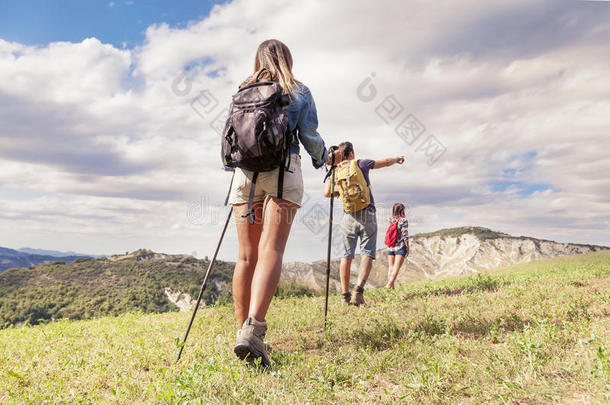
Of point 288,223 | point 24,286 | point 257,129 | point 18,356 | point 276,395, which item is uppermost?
point 257,129

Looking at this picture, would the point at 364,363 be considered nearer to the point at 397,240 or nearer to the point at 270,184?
the point at 270,184

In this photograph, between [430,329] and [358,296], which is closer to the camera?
[430,329]

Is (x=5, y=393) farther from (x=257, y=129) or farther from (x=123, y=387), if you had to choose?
(x=257, y=129)

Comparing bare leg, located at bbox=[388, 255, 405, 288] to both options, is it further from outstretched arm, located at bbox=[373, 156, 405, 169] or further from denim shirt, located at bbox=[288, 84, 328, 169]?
denim shirt, located at bbox=[288, 84, 328, 169]

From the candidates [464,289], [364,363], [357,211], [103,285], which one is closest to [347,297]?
[357,211]

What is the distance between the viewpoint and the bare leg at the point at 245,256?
4.16 metres

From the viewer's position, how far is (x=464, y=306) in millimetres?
6355

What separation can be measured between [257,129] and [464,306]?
16.0ft

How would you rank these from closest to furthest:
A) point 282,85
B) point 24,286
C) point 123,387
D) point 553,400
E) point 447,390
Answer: point 553,400 < point 447,390 < point 123,387 < point 282,85 < point 24,286

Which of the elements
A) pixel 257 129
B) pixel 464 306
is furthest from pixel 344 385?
pixel 464 306

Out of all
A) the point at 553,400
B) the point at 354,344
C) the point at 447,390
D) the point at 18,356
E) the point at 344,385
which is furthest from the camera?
the point at 18,356

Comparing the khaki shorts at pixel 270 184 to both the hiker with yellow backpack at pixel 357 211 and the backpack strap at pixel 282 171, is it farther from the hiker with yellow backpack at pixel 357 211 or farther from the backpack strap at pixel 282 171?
the hiker with yellow backpack at pixel 357 211

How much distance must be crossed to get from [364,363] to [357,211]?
4.62 metres

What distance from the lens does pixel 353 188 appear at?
25.6 ft
